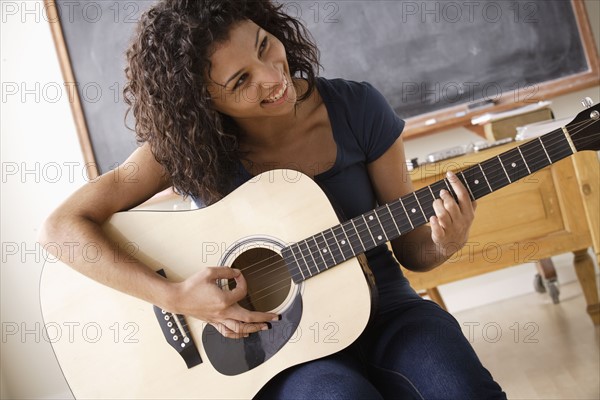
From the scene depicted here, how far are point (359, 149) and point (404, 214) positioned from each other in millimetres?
205

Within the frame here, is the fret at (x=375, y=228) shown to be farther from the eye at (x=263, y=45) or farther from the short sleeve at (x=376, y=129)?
the eye at (x=263, y=45)

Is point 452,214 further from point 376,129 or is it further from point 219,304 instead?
point 219,304

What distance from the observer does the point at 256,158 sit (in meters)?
1.36

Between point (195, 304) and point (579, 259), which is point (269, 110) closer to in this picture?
point (195, 304)

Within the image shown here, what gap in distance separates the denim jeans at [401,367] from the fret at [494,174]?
0.23 meters

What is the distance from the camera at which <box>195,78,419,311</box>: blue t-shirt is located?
1.28 m

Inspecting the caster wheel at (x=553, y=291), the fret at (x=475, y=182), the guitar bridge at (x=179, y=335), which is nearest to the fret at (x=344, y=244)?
the fret at (x=475, y=182)

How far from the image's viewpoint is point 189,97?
4.16 feet

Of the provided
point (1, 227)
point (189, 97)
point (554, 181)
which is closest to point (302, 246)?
point (189, 97)

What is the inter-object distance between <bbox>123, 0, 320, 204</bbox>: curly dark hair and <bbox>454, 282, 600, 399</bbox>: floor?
1.05 m

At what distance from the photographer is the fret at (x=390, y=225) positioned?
1.14 m

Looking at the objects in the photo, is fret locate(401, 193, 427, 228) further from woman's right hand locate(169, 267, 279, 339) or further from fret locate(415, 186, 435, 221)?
woman's right hand locate(169, 267, 279, 339)

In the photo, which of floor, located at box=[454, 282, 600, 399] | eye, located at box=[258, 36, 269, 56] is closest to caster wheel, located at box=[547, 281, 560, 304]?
floor, located at box=[454, 282, 600, 399]

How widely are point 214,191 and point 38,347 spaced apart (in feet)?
5.78
